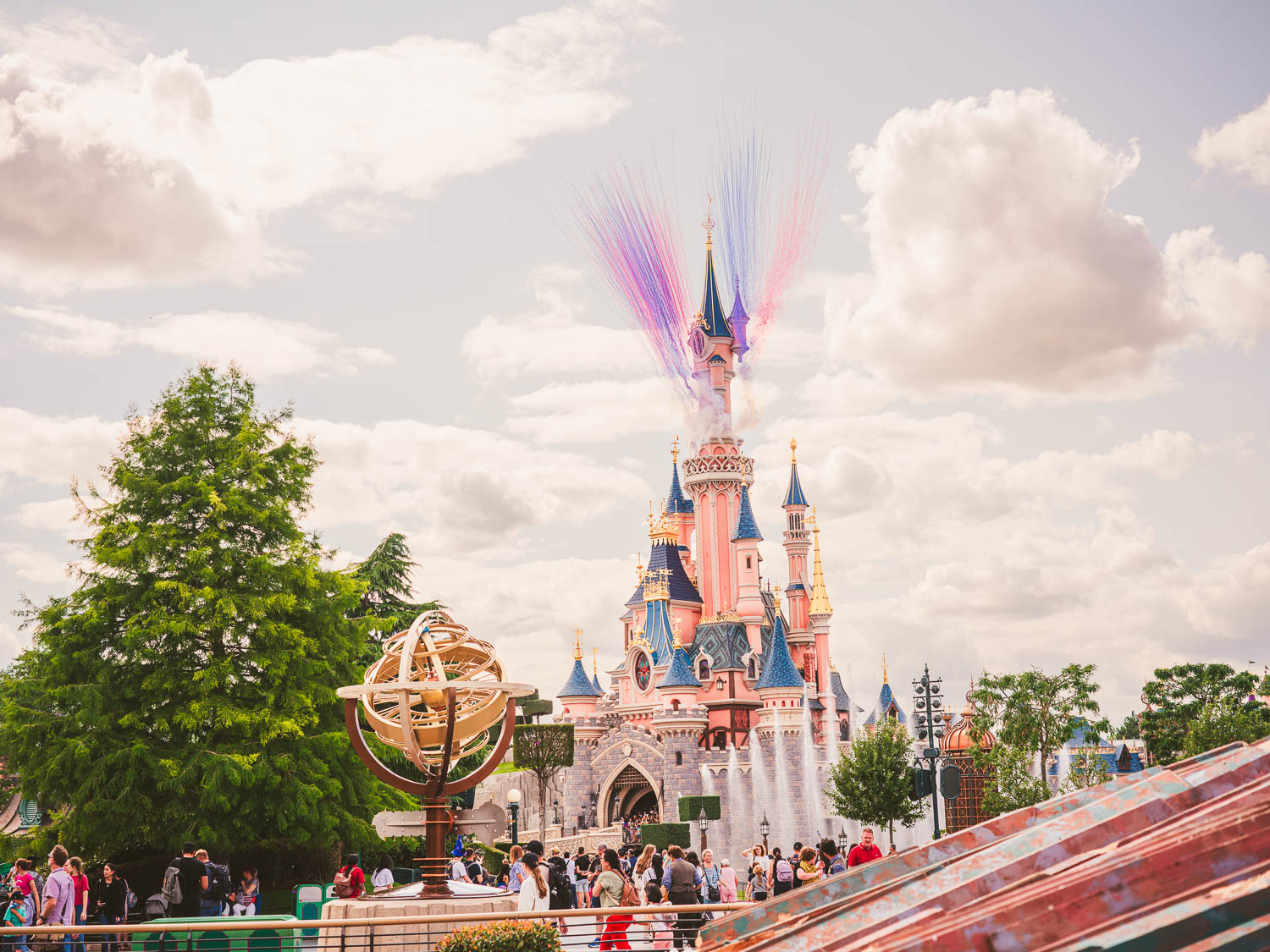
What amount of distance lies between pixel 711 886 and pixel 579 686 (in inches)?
1890

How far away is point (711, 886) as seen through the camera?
56.4 feet

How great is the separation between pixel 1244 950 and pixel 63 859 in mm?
15107

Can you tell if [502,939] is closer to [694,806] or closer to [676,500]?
[694,806]

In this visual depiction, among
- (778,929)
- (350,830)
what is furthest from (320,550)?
(778,929)

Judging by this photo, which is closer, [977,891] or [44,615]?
[977,891]

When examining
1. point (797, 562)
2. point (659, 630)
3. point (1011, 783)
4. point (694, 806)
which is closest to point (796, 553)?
point (797, 562)

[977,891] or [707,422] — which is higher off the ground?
[707,422]

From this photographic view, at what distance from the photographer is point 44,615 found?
2667cm

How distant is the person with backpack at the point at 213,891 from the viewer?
48.9 ft

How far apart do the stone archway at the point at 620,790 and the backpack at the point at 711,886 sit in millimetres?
42059

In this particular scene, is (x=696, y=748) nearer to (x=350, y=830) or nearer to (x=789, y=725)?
(x=789, y=725)

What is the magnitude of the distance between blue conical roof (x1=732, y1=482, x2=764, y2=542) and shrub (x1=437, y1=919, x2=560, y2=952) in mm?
57342

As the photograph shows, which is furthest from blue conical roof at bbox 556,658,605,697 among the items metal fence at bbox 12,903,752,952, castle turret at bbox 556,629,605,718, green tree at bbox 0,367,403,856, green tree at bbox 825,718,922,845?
metal fence at bbox 12,903,752,952

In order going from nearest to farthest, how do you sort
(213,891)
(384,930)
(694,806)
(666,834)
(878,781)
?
(384,930), (213,891), (878,781), (666,834), (694,806)
